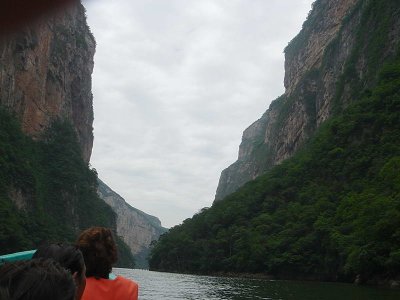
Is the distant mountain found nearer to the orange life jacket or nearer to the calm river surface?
the calm river surface

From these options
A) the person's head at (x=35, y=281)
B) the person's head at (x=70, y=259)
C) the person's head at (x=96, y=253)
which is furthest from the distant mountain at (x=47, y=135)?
the person's head at (x=35, y=281)

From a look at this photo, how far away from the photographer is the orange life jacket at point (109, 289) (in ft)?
8.86

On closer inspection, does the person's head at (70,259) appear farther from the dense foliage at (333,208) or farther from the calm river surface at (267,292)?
the dense foliage at (333,208)

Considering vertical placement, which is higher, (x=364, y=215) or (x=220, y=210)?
(x=220, y=210)

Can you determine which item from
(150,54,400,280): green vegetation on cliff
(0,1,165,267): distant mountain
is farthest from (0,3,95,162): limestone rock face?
(150,54,400,280): green vegetation on cliff

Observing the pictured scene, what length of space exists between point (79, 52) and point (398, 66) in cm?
6380

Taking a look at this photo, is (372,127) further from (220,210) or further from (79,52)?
(79,52)

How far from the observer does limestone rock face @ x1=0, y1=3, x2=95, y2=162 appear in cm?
6400

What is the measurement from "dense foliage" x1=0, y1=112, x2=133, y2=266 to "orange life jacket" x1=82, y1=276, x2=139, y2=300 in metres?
43.3

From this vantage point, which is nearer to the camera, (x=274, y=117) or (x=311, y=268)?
(x=311, y=268)

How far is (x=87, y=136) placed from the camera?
10738 centimetres

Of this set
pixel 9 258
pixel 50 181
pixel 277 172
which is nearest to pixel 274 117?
pixel 277 172

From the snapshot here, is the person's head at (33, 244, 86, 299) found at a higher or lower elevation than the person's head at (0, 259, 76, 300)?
higher

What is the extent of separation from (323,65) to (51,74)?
2010 inches
